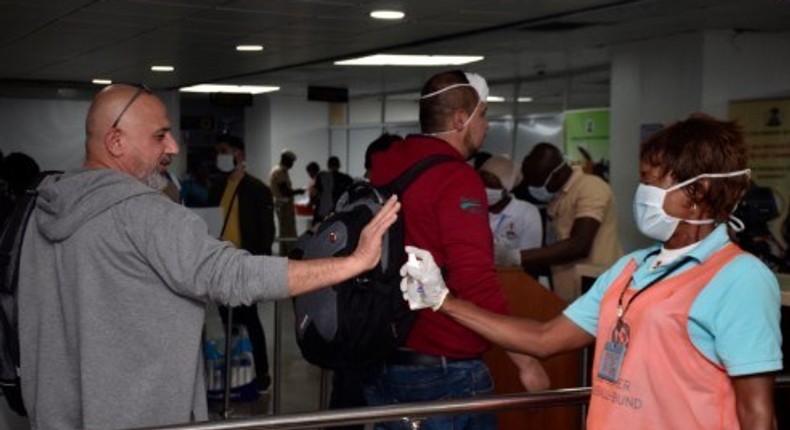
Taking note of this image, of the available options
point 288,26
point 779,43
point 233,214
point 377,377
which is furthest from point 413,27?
point 377,377

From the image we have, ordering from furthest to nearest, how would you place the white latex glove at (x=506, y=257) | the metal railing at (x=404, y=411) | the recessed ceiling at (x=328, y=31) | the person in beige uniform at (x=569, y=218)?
the recessed ceiling at (x=328, y=31)
the person in beige uniform at (x=569, y=218)
the white latex glove at (x=506, y=257)
the metal railing at (x=404, y=411)

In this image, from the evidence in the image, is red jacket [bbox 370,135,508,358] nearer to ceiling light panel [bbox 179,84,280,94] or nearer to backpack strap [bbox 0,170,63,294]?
backpack strap [bbox 0,170,63,294]

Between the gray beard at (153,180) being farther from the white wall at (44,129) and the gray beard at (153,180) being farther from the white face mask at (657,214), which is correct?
the white wall at (44,129)

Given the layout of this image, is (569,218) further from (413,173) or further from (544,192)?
(413,173)

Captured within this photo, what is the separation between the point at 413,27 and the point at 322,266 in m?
7.87

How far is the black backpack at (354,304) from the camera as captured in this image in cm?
304

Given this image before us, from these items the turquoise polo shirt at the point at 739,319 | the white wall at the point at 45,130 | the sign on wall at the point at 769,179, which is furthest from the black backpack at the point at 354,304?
the white wall at the point at 45,130

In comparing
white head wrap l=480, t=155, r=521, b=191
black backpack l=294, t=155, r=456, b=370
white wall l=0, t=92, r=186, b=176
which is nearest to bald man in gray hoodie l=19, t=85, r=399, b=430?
black backpack l=294, t=155, r=456, b=370

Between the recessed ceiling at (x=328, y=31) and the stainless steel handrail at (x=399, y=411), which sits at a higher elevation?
the recessed ceiling at (x=328, y=31)

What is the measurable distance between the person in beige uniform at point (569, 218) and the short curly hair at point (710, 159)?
12.3ft

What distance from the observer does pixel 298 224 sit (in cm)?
2225

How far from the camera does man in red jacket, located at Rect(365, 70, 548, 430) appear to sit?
317cm

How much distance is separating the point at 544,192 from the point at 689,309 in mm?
4529

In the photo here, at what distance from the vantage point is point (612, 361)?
2.40 meters
